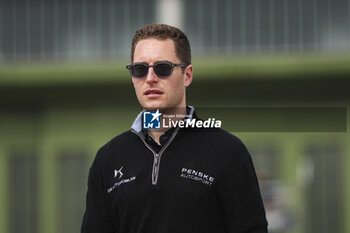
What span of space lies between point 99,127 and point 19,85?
1646 millimetres

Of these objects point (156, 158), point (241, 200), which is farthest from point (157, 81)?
point (241, 200)

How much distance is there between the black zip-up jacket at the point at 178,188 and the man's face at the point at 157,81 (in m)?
0.20

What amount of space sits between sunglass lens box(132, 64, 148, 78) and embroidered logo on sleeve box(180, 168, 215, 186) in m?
0.52

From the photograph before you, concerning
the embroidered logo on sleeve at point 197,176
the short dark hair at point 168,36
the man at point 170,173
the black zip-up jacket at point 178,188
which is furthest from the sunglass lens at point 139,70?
the embroidered logo on sleeve at point 197,176

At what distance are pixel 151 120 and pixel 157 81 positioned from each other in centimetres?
23

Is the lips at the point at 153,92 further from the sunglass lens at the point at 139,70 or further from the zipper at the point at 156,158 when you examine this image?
the zipper at the point at 156,158

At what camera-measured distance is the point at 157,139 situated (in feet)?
12.2

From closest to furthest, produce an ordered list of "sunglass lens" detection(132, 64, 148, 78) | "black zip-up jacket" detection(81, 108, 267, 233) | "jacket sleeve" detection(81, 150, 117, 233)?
"black zip-up jacket" detection(81, 108, 267, 233) < "sunglass lens" detection(132, 64, 148, 78) < "jacket sleeve" detection(81, 150, 117, 233)

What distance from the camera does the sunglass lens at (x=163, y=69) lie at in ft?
11.7

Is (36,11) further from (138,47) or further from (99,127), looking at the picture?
(138,47)

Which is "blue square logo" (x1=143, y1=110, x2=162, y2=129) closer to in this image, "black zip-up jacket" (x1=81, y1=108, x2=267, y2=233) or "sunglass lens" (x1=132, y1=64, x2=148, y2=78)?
"black zip-up jacket" (x1=81, y1=108, x2=267, y2=233)

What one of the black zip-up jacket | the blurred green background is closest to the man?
the black zip-up jacket

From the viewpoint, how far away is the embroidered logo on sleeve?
3535mm

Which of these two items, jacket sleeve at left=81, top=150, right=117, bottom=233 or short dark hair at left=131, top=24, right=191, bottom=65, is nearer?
short dark hair at left=131, top=24, right=191, bottom=65
